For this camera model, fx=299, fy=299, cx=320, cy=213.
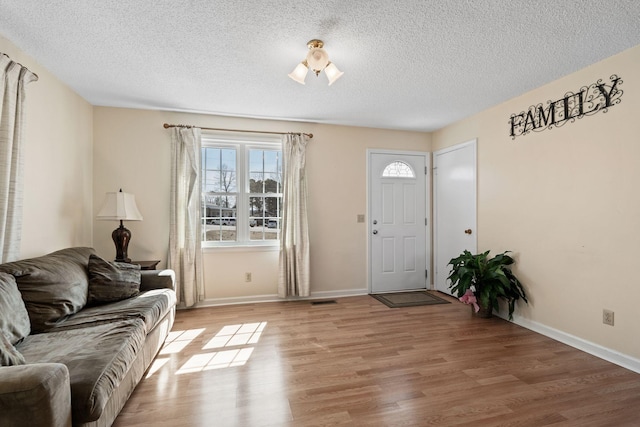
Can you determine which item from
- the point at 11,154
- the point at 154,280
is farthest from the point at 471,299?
the point at 11,154

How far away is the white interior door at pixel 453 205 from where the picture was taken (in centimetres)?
394

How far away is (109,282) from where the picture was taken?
2.52m

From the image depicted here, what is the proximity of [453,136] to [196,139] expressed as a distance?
3526 millimetres

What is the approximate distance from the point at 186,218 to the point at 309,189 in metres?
1.65

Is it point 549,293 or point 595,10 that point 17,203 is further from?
point 549,293

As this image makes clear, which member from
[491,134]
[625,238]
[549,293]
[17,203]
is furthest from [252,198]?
[625,238]

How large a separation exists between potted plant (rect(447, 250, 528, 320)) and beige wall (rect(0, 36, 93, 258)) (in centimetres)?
422

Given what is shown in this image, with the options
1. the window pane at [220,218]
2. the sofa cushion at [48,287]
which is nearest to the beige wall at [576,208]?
the window pane at [220,218]

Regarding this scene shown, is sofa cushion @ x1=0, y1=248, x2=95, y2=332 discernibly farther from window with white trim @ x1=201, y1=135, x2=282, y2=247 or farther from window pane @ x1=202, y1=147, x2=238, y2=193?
window pane @ x1=202, y1=147, x2=238, y2=193

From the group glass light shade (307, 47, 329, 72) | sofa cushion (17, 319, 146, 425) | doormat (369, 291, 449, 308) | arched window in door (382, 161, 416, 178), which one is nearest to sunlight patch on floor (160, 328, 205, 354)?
sofa cushion (17, 319, 146, 425)

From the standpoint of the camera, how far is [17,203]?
223 centimetres

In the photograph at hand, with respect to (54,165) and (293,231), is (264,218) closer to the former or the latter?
(293,231)

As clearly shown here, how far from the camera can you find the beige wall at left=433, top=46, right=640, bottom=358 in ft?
7.71

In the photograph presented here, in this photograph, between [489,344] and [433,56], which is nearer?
[433,56]
